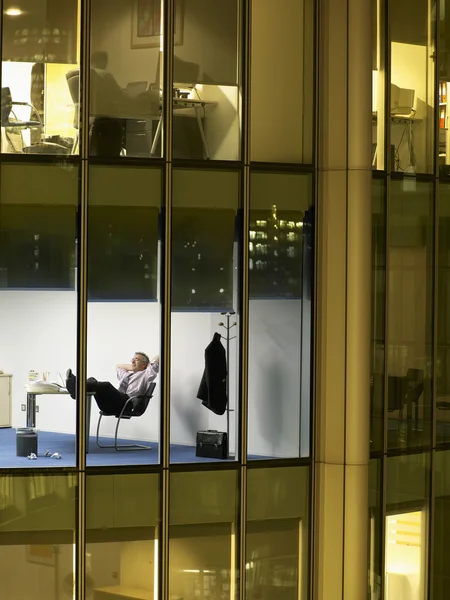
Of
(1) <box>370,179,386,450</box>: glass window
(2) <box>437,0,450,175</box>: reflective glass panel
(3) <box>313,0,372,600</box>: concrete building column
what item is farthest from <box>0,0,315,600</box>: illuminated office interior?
(2) <box>437,0,450,175</box>: reflective glass panel

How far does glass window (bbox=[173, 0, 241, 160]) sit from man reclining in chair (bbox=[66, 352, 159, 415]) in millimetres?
2436

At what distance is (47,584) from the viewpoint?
10148 mm

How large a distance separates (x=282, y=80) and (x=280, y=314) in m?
2.76

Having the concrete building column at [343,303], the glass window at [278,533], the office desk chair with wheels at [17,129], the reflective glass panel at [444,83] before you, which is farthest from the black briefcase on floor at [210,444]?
the reflective glass panel at [444,83]

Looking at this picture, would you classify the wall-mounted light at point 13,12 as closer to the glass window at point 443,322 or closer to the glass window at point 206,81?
the glass window at point 206,81

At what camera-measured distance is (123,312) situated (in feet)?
33.8

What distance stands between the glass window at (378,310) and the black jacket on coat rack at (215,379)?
1.86 metres

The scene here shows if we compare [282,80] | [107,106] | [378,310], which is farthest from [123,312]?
[282,80]

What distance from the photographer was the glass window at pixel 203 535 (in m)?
10.3

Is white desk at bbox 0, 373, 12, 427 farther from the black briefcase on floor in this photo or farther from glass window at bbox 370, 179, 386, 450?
glass window at bbox 370, 179, 386, 450

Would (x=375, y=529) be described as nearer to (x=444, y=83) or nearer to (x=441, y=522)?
(x=441, y=522)

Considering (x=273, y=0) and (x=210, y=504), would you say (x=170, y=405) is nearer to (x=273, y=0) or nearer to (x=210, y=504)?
(x=210, y=504)

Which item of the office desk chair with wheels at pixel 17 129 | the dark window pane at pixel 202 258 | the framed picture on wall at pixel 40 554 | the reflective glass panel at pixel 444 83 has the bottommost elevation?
the framed picture on wall at pixel 40 554

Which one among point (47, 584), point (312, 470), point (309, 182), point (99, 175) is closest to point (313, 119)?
point (309, 182)
